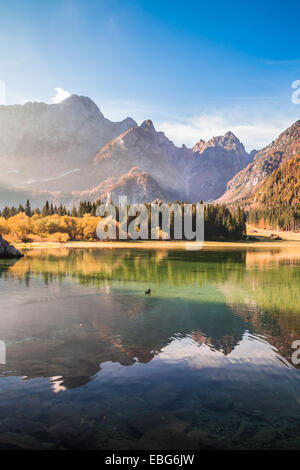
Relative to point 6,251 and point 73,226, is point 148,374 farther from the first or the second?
point 73,226

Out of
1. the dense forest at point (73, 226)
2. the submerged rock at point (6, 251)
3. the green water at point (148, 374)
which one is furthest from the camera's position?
the dense forest at point (73, 226)

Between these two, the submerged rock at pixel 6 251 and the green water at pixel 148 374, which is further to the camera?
the submerged rock at pixel 6 251

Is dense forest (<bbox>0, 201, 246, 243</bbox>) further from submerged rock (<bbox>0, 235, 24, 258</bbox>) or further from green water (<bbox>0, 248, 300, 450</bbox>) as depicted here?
green water (<bbox>0, 248, 300, 450</bbox>)

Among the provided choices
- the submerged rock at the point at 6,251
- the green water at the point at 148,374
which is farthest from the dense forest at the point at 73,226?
the green water at the point at 148,374

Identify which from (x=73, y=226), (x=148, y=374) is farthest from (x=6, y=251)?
(x=73, y=226)

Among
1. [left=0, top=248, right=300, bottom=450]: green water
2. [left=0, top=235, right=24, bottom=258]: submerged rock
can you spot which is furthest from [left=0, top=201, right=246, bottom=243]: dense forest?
[left=0, top=248, right=300, bottom=450]: green water

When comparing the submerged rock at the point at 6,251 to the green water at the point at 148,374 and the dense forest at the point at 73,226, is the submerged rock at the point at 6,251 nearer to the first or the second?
the green water at the point at 148,374

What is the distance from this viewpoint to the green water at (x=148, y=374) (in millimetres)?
10164

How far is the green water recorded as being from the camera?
1016 centimetres

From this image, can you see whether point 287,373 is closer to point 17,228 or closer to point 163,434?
point 163,434

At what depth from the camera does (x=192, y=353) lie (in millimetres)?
16953

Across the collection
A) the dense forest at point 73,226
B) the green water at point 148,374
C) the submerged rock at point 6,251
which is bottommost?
the green water at point 148,374

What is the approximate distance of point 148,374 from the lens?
14.3m

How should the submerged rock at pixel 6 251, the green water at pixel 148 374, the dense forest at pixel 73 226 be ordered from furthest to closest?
1. the dense forest at pixel 73 226
2. the submerged rock at pixel 6 251
3. the green water at pixel 148 374
